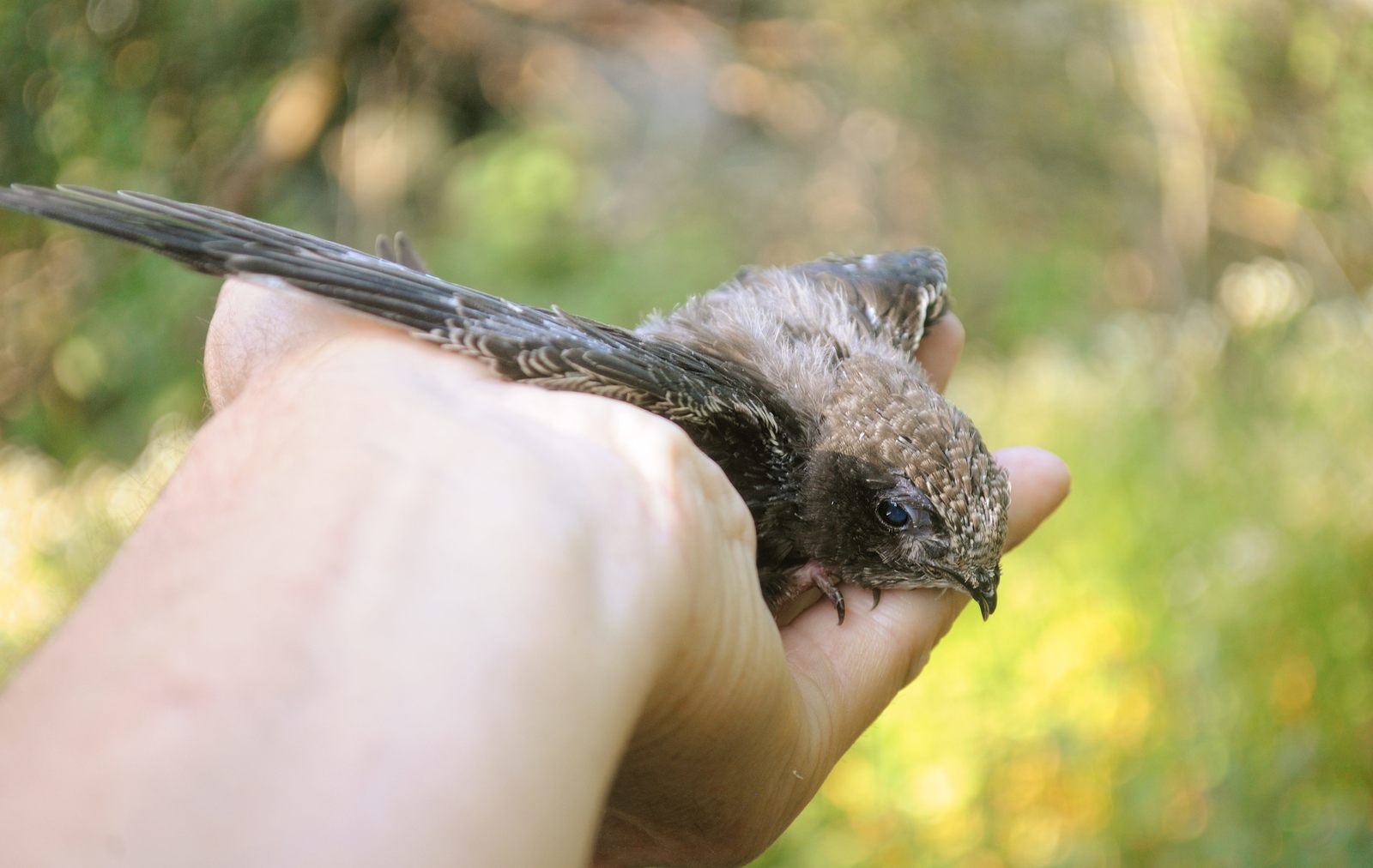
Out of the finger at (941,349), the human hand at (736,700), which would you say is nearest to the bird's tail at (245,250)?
the human hand at (736,700)

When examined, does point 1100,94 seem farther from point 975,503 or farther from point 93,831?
point 93,831

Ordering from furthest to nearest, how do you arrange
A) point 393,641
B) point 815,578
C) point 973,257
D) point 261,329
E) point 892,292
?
point 973,257 < point 892,292 < point 815,578 < point 261,329 < point 393,641

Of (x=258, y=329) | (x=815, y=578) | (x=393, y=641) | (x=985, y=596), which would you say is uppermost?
(x=393, y=641)

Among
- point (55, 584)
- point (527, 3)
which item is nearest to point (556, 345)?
point (55, 584)

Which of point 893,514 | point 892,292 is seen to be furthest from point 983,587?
point 892,292

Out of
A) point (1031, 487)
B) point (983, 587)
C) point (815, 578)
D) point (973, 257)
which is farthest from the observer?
point (973, 257)

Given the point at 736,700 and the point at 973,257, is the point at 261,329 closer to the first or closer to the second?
the point at 736,700
